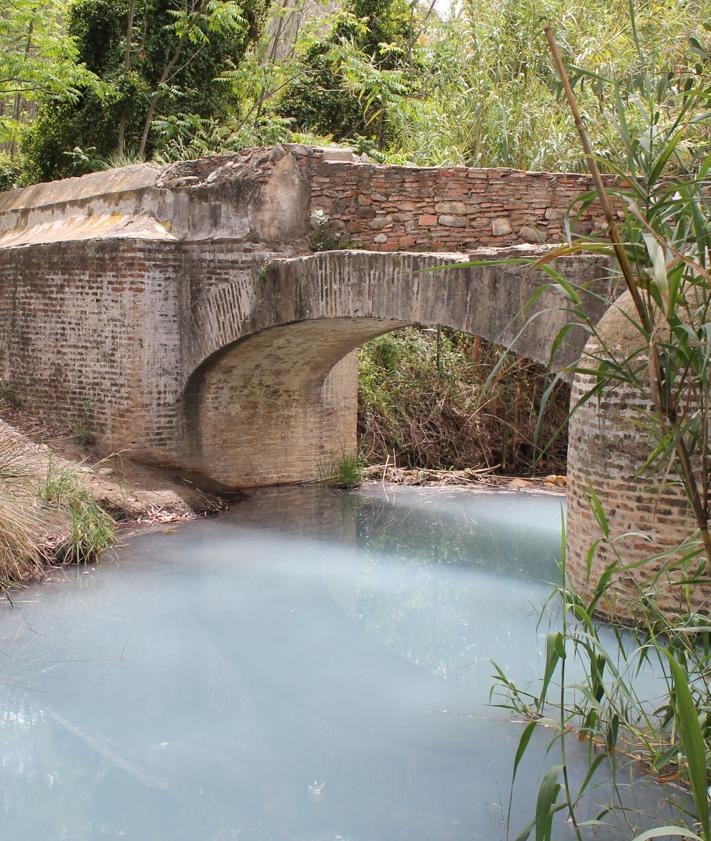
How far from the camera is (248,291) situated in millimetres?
9195

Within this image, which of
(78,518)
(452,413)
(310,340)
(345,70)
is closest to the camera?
(78,518)

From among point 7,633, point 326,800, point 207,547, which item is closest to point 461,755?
point 326,800

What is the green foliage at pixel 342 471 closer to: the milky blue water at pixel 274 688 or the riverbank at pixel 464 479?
the riverbank at pixel 464 479

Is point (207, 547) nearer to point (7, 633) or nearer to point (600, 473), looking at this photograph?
point (7, 633)

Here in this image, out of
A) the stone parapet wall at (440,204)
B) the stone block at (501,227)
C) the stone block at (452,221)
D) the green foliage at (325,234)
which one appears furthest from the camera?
the green foliage at (325,234)

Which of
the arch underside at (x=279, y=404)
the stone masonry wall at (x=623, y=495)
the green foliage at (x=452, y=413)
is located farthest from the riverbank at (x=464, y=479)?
the stone masonry wall at (x=623, y=495)

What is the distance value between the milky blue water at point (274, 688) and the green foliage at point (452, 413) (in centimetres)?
313

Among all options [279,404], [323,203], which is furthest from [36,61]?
[323,203]

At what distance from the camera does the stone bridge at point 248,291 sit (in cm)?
794

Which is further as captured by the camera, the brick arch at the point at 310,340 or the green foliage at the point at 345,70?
the green foliage at the point at 345,70

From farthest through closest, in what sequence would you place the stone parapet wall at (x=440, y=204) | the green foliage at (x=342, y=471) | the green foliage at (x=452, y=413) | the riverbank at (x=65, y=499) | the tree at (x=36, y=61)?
the tree at (x=36, y=61), the green foliage at (x=452, y=413), the green foliage at (x=342, y=471), the stone parapet wall at (x=440, y=204), the riverbank at (x=65, y=499)

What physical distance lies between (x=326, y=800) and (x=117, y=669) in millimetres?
1921

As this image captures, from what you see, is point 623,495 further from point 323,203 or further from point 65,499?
point 323,203

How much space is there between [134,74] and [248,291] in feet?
27.9
